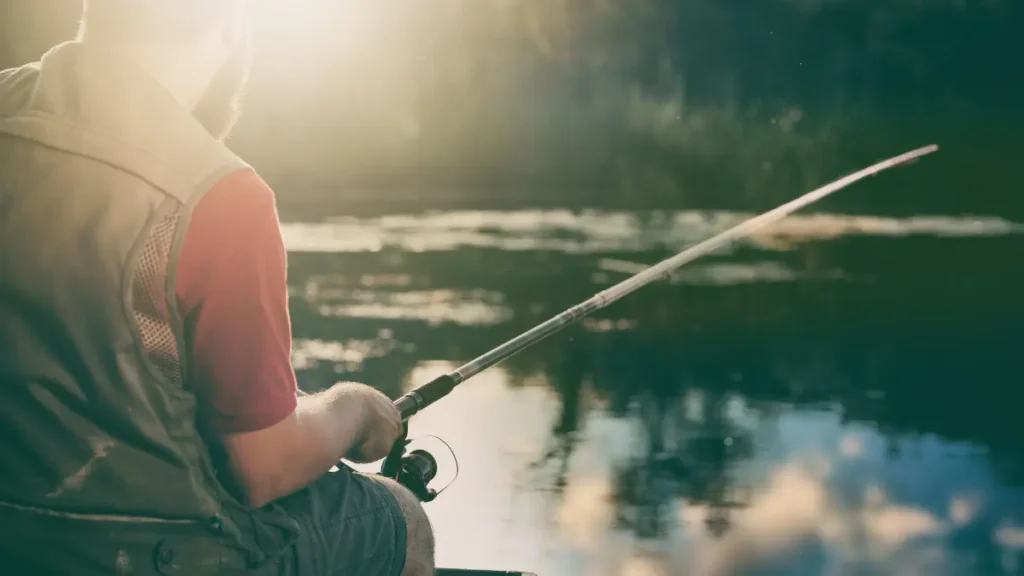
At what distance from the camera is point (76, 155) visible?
212 centimetres

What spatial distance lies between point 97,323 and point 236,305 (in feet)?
0.68

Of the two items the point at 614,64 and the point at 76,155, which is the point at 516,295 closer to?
the point at 76,155

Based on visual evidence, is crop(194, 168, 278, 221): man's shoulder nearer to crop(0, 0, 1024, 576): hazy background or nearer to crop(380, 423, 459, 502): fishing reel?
crop(0, 0, 1024, 576): hazy background

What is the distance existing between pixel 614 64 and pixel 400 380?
129 feet

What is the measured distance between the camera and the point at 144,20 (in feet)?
7.37

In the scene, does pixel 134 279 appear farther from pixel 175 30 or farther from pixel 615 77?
pixel 615 77

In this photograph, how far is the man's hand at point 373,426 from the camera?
2664 millimetres

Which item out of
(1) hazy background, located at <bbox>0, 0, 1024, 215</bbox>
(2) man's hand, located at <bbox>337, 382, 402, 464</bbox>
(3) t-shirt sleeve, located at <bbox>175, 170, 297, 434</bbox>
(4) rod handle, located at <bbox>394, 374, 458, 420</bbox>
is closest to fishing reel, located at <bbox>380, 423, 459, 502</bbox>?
(4) rod handle, located at <bbox>394, 374, 458, 420</bbox>

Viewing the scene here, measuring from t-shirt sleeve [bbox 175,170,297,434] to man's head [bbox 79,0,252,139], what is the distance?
269 mm

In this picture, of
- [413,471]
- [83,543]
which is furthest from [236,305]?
[413,471]

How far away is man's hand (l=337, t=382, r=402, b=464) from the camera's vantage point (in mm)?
2664

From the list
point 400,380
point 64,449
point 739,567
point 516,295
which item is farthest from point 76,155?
point 516,295

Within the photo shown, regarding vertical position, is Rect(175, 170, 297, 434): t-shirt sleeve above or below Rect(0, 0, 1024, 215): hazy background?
below

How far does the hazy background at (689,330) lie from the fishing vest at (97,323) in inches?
23.5
